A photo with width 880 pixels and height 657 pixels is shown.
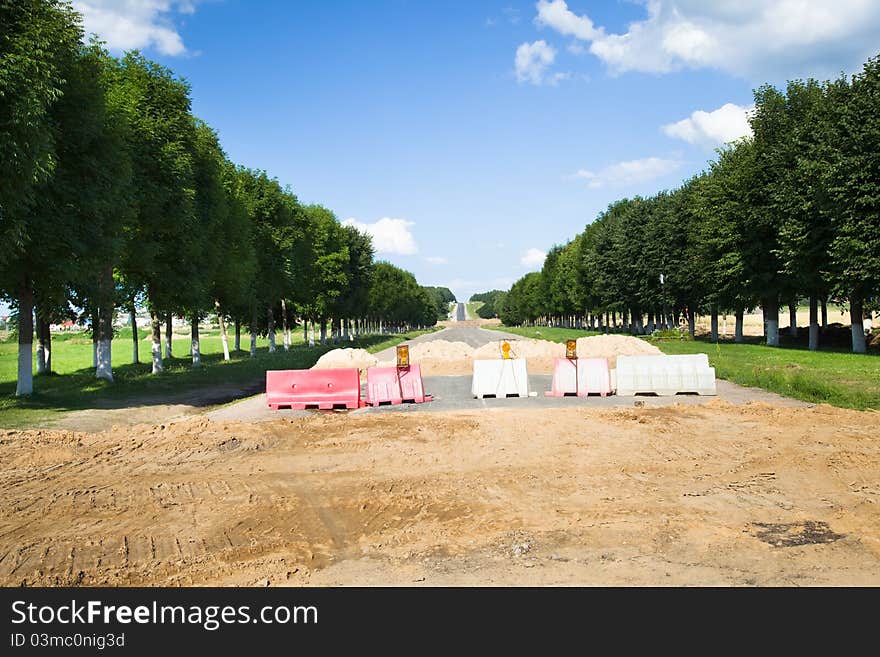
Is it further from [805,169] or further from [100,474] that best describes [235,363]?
[805,169]

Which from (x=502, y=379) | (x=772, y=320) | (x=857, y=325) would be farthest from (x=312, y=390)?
(x=772, y=320)

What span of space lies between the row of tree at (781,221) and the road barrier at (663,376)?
1382 cm

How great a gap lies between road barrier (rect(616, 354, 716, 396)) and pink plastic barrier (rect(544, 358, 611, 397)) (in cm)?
55

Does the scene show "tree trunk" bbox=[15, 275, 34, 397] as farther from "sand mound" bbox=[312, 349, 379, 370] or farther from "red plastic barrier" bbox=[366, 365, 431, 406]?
"sand mound" bbox=[312, 349, 379, 370]

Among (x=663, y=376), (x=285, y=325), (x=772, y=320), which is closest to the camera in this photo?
(x=663, y=376)

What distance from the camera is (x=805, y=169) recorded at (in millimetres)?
32531

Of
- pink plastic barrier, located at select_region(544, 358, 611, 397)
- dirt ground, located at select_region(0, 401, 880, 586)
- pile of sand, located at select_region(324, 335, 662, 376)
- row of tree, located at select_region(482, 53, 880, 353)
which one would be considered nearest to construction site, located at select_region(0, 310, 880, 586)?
dirt ground, located at select_region(0, 401, 880, 586)

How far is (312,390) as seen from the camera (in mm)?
19984

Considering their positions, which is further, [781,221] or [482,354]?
[482,354]

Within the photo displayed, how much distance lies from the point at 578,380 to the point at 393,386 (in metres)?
6.15

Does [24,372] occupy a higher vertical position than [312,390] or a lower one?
higher

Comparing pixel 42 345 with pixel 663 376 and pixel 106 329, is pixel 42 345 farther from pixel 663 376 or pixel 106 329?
pixel 663 376

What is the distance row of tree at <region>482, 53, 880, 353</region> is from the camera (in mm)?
29750
